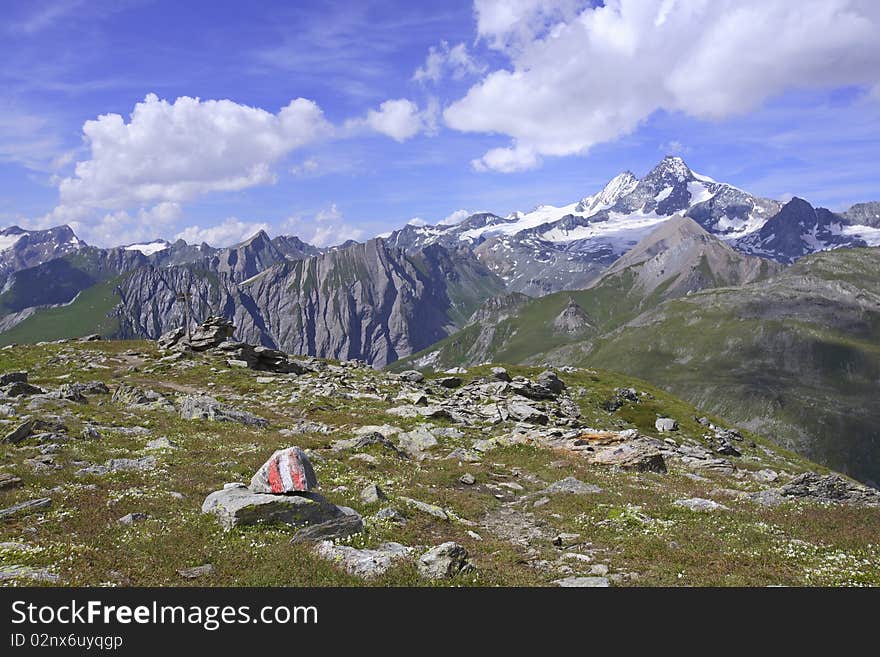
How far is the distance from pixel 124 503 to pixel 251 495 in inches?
198

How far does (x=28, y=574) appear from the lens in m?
13.4

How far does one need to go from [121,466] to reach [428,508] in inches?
615

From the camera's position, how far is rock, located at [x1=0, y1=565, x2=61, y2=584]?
13094 millimetres

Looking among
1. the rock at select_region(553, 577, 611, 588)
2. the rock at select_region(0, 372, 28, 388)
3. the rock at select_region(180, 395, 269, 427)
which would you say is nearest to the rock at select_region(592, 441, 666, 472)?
the rock at select_region(553, 577, 611, 588)

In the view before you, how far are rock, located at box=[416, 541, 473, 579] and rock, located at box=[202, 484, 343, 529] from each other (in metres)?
4.82

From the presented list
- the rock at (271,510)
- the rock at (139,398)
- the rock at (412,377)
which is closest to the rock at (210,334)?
the rock at (412,377)

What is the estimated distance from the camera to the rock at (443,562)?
48.6 ft

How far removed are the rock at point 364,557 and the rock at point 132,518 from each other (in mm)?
6794

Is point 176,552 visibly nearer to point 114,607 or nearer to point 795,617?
point 114,607

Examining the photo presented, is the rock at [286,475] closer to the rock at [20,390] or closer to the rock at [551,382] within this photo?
the rock at [20,390]

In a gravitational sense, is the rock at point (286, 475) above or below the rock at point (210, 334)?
below

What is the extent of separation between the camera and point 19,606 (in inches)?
470

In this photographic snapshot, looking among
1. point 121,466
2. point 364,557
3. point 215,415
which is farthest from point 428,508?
point 215,415

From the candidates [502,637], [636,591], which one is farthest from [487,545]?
[502,637]
